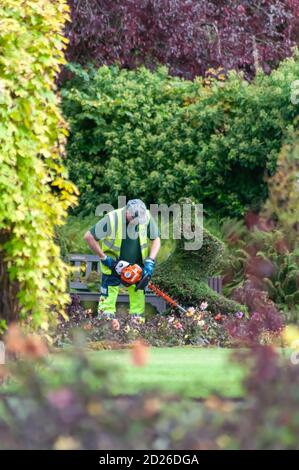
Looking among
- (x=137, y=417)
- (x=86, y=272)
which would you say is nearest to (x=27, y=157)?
(x=137, y=417)

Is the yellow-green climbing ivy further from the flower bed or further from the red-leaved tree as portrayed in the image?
the red-leaved tree

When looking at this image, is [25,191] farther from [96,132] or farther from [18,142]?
[96,132]

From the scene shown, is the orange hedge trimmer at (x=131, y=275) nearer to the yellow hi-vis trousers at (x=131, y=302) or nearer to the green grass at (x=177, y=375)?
the yellow hi-vis trousers at (x=131, y=302)

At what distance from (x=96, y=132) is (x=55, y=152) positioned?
28.5 feet

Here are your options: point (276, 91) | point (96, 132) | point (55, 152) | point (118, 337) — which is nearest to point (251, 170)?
point (276, 91)

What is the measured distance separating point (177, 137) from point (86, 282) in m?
3.00

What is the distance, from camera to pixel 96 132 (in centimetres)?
1661

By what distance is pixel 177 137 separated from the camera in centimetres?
1614

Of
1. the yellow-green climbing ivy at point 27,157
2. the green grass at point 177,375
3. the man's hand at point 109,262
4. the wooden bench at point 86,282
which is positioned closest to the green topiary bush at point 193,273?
the wooden bench at point 86,282

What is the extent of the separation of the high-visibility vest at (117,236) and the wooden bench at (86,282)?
2.50ft

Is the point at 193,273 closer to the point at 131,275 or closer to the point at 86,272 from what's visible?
the point at 131,275

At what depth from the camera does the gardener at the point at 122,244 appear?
1245 centimetres

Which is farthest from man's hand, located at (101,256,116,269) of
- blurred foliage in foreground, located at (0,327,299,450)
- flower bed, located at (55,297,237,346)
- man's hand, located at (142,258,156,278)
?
blurred foliage in foreground, located at (0,327,299,450)

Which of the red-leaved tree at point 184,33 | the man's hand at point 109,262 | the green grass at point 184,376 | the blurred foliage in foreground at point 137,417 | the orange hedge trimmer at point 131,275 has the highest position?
the red-leaved tree at point 184,33
